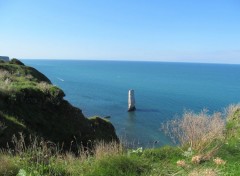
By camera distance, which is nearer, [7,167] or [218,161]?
[7,167]

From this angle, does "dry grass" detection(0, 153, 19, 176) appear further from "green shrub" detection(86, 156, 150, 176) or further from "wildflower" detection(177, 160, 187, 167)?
"wildflower" detection(177, 160, 187, 167)

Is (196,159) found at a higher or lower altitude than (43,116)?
higher

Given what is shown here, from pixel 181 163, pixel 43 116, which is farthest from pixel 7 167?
pixel 43 116

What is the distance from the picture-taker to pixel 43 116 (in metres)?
22.5

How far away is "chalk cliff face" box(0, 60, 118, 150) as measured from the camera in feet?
60.6

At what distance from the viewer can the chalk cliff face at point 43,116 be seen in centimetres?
1847

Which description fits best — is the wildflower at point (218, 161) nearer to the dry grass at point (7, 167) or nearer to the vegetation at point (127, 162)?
the vegetation at point (127, 162)

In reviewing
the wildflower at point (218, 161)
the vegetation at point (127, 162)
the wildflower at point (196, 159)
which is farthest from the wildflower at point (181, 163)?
the wildflower at point (218, 161)

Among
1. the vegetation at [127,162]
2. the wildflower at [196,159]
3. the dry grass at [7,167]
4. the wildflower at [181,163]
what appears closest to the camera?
the dry grass at [7,167]

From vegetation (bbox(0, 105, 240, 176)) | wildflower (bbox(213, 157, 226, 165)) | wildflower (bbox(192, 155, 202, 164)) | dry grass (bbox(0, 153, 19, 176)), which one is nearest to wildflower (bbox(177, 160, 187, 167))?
vegetation (bbox(0, 105, 240, 176))


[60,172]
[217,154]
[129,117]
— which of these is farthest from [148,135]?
[60,172]

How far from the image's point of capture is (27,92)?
2264 centimetres

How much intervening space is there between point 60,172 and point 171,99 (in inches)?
2816

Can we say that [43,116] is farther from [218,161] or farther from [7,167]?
[218,161]
